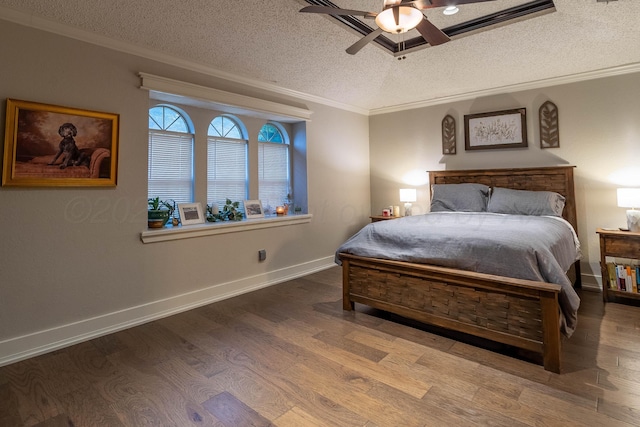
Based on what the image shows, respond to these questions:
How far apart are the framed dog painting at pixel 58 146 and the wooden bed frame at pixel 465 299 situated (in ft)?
7.27

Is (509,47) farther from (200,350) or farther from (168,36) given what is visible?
(200,350)

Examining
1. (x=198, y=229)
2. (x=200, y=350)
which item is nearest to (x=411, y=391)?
(x=200, y=350)

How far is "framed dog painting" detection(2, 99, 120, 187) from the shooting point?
7.22 feet

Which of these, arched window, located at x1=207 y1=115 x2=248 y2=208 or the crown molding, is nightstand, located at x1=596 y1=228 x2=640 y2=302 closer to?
the crown molding

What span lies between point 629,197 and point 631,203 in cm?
6

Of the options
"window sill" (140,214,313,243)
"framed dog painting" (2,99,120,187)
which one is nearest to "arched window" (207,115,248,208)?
"window sill" (140,214,313,243)

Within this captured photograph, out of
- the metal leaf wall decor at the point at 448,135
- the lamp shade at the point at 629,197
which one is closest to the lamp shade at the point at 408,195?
the metal leaf wall decor at the point at 448,135

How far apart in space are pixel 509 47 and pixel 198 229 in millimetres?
3513

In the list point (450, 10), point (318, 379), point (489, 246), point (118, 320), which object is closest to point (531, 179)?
point (489, 246)

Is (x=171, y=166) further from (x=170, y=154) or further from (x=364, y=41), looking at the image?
(x=364, y=41)

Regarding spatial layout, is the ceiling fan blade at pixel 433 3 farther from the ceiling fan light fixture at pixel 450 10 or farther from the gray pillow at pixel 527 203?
the gray pillow at pixel 527 203

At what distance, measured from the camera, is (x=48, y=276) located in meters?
2.36

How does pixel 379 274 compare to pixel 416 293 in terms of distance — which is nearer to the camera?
pixel 416 293

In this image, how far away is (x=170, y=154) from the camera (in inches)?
132
